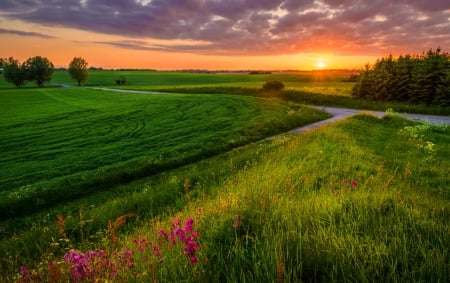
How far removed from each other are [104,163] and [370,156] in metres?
13.3

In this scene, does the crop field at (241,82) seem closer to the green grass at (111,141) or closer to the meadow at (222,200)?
the green grass at (111,141)

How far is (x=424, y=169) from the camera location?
11867mm

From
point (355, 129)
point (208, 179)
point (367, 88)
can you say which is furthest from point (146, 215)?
point (367, 88)

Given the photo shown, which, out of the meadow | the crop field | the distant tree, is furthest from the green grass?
the distant tree

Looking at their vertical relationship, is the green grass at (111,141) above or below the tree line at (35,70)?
below

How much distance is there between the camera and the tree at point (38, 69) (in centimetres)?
11244

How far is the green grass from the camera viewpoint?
15130 millimetres

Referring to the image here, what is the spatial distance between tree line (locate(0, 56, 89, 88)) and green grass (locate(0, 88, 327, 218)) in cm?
8056

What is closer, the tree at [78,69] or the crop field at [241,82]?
the crop field at [241,82]

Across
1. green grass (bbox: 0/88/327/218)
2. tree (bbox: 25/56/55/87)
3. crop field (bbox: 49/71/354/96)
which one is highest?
tree (bbox: 25/56/55/87)

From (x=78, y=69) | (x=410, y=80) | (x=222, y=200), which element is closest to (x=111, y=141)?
(x=222, y=200)

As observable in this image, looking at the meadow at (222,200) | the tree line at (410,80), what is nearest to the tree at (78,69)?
the meadow at (222,200)

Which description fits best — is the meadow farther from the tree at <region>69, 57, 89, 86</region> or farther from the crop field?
the tree at <region>69, 57, 89, 86</region>

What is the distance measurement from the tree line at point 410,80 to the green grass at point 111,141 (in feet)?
43.8
